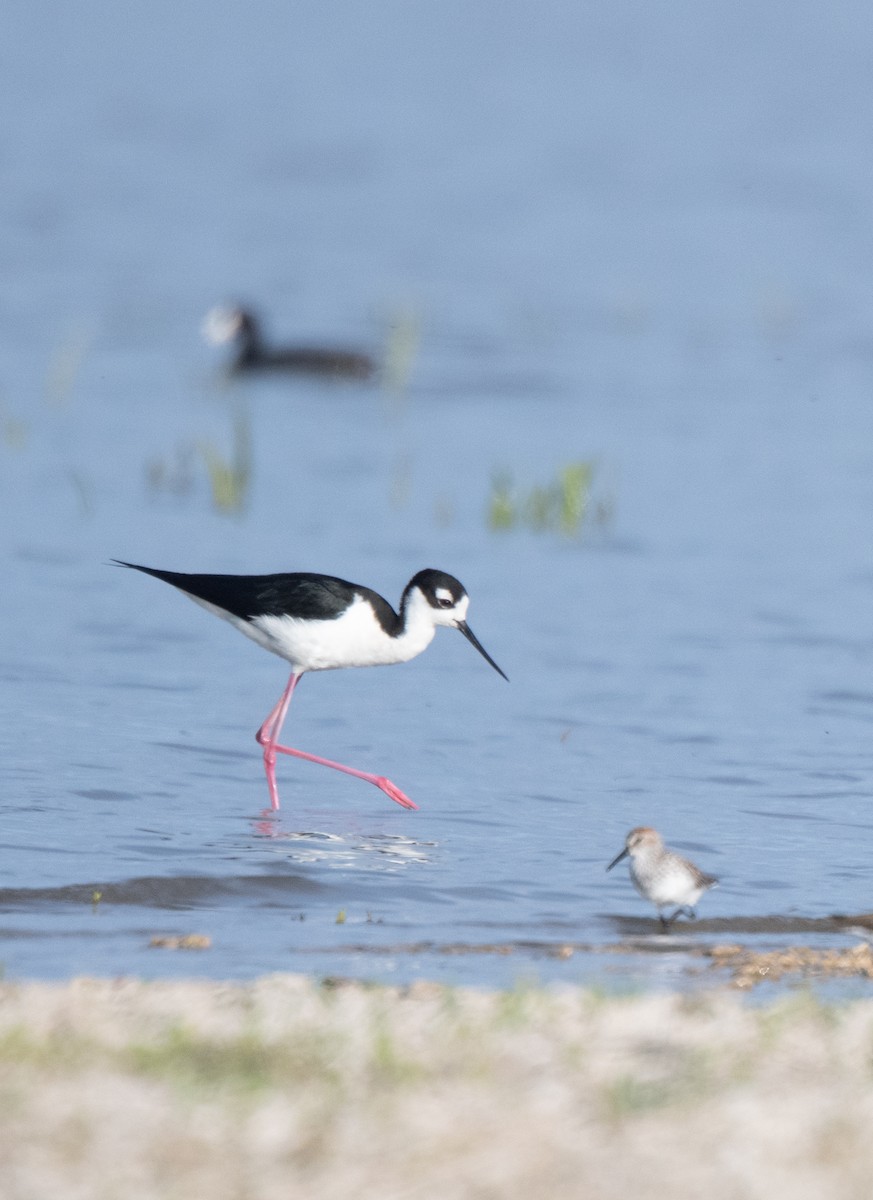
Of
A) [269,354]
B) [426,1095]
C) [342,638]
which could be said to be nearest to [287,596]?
[342,638]

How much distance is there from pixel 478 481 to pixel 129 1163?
11614 millimetres

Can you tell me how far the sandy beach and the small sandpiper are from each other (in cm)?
152

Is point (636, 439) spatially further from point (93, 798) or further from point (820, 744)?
point (93, 798)

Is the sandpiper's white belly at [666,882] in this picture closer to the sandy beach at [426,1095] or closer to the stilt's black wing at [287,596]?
the sandy beach at [426,1095]

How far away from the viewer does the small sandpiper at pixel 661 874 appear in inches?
262

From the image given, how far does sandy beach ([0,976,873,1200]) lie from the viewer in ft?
12.6

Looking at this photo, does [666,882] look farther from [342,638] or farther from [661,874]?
[342,638]

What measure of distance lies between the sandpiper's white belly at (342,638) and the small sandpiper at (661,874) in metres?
2.54

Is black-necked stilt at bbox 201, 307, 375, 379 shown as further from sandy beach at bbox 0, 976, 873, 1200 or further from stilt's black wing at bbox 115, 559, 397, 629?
sandy beach at bbox 0, 976, 873, 1200

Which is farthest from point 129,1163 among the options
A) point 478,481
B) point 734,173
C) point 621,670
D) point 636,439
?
point 734,173

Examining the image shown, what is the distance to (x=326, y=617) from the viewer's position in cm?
912

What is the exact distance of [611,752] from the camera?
373 inches

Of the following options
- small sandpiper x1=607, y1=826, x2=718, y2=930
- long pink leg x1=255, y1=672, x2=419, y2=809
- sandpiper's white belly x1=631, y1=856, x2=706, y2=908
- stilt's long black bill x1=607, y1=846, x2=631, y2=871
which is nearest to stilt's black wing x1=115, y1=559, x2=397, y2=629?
long pink leg x1=255, y1=672, x2=419, y2=809

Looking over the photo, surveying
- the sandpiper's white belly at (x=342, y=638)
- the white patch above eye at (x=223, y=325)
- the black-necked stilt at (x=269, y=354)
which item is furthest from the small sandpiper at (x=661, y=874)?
the white patch above eye at (x=223, y=325)
